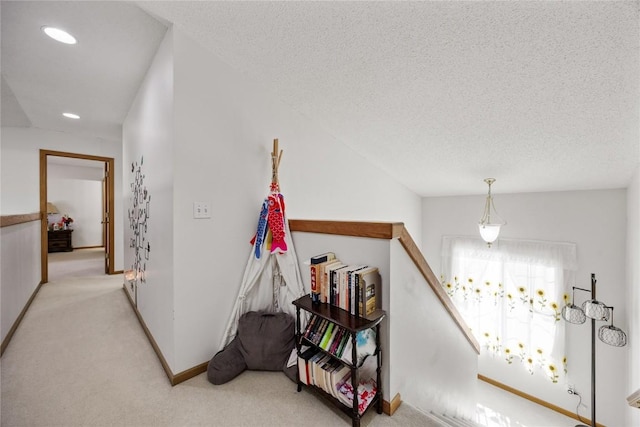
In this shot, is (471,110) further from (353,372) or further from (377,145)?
(353,372)

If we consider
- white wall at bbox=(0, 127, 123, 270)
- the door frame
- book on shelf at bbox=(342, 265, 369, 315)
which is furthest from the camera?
the door frame

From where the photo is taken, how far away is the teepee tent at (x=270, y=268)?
1.94 m

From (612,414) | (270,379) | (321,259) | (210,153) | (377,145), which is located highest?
(377,145)

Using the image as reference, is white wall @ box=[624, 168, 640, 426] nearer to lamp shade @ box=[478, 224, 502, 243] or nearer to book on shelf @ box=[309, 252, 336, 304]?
lamp shade @ box=[478, 224, 502, 243]

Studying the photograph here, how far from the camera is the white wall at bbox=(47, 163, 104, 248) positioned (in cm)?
659

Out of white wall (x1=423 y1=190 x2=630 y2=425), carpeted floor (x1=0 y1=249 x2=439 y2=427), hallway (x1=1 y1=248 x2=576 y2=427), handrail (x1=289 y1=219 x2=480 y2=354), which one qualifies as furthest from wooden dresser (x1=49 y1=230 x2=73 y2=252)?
white wall (x1=423 y1=190 x2=630 y2=425)

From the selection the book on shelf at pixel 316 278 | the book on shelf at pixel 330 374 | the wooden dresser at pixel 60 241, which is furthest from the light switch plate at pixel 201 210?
the wooden dresser at pixel 60 241

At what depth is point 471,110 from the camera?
195 cm

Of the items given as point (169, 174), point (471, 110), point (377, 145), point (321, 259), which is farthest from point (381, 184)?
point (169, 174)

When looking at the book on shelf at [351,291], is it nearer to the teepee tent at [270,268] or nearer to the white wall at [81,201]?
the teepee tent at [270,268]

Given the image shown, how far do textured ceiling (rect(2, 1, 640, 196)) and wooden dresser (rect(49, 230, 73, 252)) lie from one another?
5.16 metres

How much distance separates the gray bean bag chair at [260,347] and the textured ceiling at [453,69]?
6.21 ft

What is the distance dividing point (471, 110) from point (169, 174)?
7.32 ft

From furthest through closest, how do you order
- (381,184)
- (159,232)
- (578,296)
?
(381,184), (578,296), (159,232)
